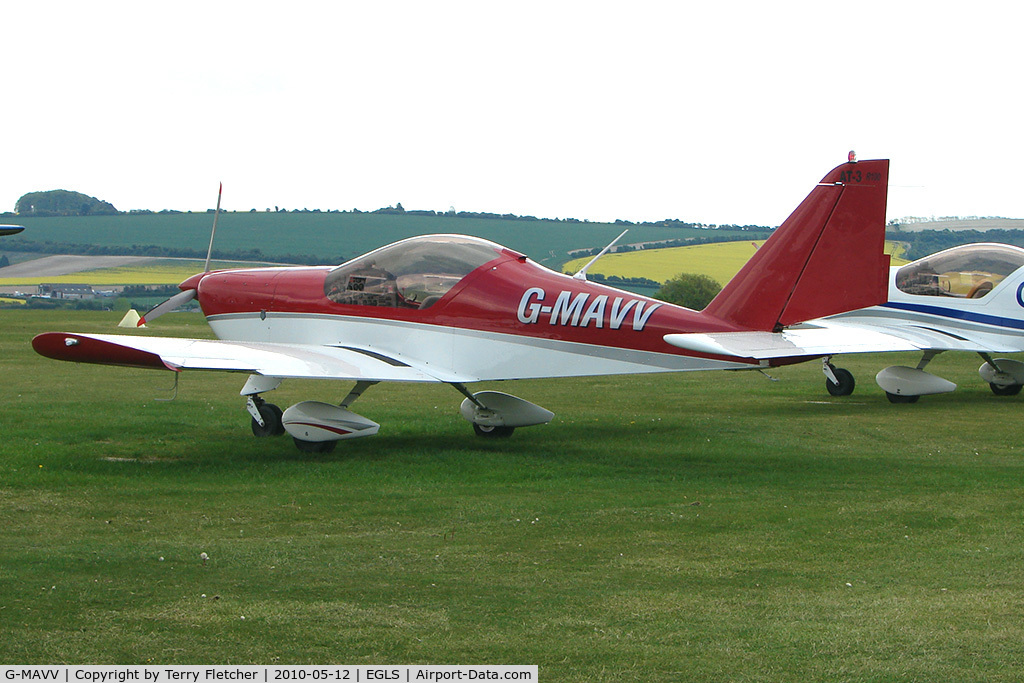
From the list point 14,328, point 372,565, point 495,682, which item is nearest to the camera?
point 495,682

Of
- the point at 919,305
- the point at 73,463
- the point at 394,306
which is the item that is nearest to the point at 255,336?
the point at 394,306

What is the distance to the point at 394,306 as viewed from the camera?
1125 cm

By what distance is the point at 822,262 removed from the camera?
10.9 meters

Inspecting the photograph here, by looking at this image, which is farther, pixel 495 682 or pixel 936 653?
pixel 936 653

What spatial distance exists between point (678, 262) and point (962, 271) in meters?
49.5

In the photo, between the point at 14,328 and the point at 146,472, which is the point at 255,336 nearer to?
the point at 146,472

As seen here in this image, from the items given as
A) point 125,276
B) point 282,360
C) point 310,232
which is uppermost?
point 310,232

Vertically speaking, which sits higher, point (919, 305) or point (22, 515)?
point (919, 305)

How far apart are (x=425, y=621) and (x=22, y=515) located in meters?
3.85

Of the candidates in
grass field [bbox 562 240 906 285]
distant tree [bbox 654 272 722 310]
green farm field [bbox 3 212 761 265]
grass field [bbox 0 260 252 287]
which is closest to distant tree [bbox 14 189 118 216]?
green farm field [bbox 3 212 761 265]

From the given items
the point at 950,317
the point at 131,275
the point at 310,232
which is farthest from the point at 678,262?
the point at 950,317

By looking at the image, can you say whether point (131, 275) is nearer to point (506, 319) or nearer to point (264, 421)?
point (264, 421)

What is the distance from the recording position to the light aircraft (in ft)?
52.2

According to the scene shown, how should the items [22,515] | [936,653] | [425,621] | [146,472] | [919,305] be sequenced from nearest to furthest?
[936,653] < [425,621] < [22,515] < [146,472] < [919,305]
